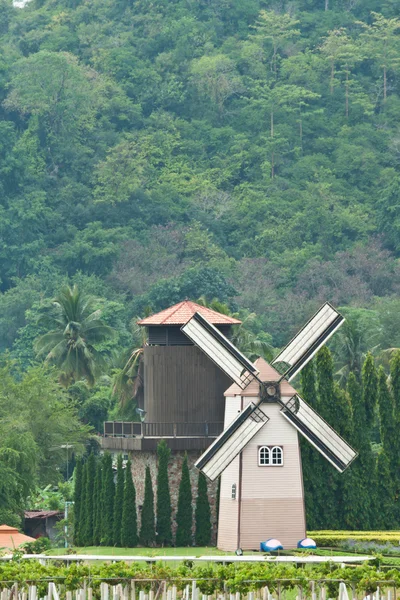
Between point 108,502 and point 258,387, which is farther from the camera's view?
point 108,502

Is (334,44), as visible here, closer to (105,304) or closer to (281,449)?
(105,304)

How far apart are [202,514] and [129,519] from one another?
8.38 feet

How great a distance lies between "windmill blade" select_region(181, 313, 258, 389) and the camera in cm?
6525

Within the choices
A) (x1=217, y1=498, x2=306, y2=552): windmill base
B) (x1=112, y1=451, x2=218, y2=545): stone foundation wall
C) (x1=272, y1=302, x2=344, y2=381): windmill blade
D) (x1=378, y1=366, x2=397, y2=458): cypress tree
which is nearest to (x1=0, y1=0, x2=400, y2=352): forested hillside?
(x1=378, y1=366, x2=397, y2=458): cypress tree

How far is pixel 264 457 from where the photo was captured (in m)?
64.8

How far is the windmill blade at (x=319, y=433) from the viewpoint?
64.8m

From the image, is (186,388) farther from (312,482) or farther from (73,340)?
(73,340)

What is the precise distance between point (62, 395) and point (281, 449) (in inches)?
1240

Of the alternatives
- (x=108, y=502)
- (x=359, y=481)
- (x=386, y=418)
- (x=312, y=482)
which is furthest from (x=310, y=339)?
(x=108, y=502)

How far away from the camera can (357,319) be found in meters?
123

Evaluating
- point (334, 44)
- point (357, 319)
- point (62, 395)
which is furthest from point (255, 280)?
point (62, 395)

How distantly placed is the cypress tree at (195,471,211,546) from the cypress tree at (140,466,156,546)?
156 centimetres

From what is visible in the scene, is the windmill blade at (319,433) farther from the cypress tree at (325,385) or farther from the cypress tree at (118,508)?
the cypress tree at (118,508)

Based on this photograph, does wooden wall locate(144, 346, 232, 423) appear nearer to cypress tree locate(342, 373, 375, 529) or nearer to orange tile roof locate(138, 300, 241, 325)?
orange tile roof locate(138, 300, 241, 325)
